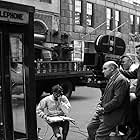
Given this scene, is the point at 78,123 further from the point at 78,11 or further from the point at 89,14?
the point at 89,14

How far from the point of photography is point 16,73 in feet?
14.2

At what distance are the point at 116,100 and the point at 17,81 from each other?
1.64 m

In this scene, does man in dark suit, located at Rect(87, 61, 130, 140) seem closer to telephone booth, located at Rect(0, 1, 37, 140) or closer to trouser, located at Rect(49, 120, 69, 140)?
trouser, located at Rect(49, 120, 69, 140)

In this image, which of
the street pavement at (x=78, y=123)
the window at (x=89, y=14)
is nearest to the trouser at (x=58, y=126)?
the street pavement at (x=78, y=123)

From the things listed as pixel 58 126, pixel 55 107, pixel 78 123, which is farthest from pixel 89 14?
pixel 58 126

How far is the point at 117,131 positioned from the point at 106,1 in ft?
69.8

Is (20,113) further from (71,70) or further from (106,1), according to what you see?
(106,1)

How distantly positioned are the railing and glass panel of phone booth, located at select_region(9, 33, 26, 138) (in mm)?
6962

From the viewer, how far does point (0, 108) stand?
13.8 ft

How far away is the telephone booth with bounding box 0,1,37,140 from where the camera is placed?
163 inches

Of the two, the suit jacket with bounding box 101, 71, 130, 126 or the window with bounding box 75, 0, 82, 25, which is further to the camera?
the window with bounding box 75, 0, 82, 25

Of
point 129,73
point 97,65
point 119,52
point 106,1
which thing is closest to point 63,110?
point 129,73

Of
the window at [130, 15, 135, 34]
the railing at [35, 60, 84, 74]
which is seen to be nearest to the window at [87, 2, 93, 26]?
the window at [130, 15, 135, 34]

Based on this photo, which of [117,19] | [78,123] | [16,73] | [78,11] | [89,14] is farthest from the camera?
[117,19]
